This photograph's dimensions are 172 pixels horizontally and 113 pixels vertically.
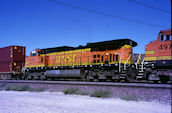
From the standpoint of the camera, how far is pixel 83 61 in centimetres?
1841

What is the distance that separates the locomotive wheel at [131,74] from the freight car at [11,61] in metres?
15.7

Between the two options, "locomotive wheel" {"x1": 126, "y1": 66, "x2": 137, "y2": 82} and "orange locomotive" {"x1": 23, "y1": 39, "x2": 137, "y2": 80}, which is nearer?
"locomotive wheel" {"x1": 126, "y1": 66, "x2": 137, "y2": 82}

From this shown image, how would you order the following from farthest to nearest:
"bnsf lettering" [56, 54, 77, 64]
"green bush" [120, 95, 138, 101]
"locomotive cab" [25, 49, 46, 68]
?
"locomotive cab" [25, 49, 46, 68], "bnsf lettering" [56, 54, 77, 64], "green bush" [120, 95, 138, 101]

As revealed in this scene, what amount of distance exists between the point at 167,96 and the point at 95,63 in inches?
328

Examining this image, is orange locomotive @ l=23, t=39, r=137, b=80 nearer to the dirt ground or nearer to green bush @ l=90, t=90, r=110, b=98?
green bush @ l=90, t=90, r=110, b=98

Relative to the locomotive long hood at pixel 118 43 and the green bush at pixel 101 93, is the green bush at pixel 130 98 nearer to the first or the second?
the green bush at pixel 101 93

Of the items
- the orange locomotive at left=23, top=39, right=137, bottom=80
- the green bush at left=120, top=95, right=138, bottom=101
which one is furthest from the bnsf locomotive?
the green bush at left=120, top=95, right=138, bottom=101

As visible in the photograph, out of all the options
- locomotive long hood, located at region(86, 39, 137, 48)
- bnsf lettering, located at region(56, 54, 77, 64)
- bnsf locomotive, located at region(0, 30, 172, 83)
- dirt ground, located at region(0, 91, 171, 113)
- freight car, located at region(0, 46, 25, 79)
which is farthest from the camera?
freight car, located at region(0, 46, 25, 79)

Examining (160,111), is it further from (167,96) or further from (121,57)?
(121,57)

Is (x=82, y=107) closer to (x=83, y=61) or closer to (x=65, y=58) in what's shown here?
(x=83, y=61)

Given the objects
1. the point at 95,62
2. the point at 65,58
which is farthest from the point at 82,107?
the point at 65,58

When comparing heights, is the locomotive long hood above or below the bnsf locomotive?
above

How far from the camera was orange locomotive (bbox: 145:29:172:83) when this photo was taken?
12820 millimetres

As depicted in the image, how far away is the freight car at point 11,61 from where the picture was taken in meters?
24.5
